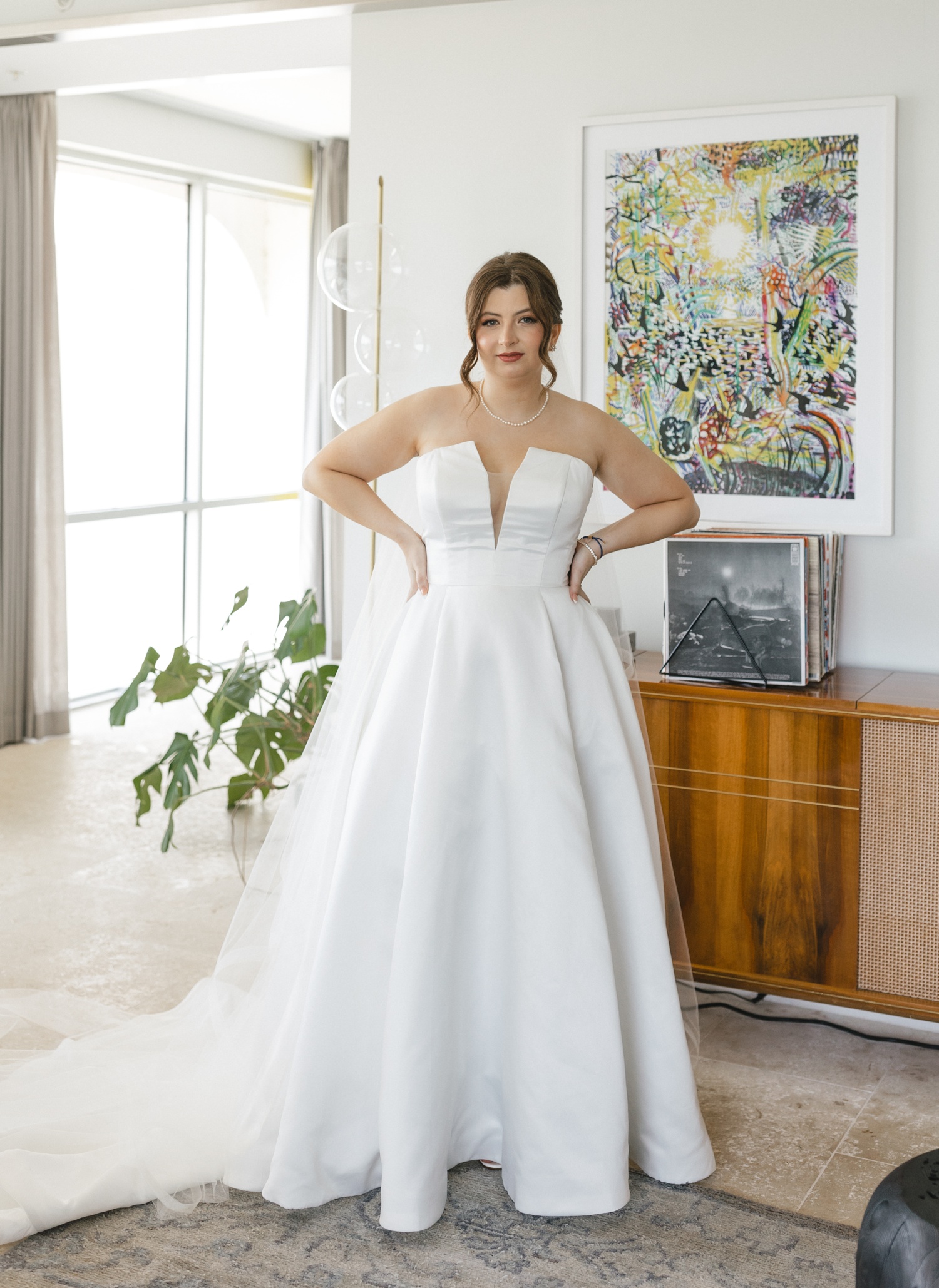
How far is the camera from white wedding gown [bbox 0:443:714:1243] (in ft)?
6.88

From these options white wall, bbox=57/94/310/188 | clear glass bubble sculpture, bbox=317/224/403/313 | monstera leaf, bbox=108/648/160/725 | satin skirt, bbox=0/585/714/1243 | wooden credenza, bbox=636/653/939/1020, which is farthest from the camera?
white wall, bbox=57/94/310/188

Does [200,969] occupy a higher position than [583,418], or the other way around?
[583,418]

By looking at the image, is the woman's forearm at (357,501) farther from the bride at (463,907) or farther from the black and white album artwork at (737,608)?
the black and white album artwork at (737,608)

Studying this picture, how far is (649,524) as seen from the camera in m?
2.40

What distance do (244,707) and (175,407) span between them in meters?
3.15

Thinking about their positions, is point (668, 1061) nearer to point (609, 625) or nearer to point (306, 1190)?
point (306, 1190)

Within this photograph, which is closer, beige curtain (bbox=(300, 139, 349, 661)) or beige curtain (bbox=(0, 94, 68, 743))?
beige curtain (bbox=(0, 94, 68, 743))

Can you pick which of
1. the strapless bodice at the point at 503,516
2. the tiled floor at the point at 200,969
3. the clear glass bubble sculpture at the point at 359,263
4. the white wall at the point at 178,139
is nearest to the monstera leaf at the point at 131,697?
the tiled floor at the point at 200,969

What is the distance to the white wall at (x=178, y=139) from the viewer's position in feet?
18.3

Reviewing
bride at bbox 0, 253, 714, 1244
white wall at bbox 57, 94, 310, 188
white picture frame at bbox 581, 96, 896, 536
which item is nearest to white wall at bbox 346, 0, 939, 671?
white picture frame at bbox 581, 96, 896, 536

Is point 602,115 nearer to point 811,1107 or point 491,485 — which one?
point 491,485

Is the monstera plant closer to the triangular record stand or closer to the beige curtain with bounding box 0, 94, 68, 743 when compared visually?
the triangular record stand

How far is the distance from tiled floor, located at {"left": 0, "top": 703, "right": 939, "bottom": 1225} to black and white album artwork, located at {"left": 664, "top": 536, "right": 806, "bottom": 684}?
87 cm

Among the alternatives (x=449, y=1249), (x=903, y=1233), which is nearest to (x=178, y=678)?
(x=449, y=1249)
